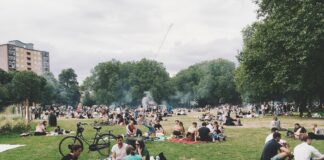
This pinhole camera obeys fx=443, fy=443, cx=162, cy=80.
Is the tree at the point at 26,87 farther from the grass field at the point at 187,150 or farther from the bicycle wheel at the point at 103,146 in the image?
the bicycle wheel at the point at 103,146

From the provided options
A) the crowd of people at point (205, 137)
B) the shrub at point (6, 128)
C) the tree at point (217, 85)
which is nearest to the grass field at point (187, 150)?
the crowd of people at point (205, 137)

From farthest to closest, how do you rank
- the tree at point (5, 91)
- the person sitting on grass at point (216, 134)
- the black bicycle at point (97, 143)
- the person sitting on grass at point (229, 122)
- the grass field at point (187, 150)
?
the tree at point (5, 91)
the person sitting on grass at point (229, 122)
the person sitting on grass at point (216, 134)
the black bicycle at point (97, 143)
the grass field at point (187, 150)

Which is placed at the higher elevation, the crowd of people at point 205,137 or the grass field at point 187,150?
the crowd of people at point 205,137

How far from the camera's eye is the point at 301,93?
5641cm

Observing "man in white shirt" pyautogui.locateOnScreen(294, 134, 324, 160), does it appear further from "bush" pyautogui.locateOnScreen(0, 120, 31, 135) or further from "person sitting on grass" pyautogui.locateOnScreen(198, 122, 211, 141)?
"bush" pyautogui.locateOnScreen(0, 120, 31, 135)

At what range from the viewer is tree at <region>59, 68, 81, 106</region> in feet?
551

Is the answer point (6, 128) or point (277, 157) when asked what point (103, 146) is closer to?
point (277, 157)

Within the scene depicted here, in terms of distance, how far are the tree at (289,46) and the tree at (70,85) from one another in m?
124

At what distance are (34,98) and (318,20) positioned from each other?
6956 cm

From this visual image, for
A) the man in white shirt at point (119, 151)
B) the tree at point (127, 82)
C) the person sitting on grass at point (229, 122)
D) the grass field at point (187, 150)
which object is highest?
the tree at point (127, 82)

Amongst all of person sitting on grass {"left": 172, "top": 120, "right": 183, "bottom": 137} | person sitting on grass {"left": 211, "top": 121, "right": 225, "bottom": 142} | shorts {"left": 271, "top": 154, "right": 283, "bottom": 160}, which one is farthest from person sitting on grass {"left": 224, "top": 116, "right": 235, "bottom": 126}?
shorts {"left": 271, "top": 154, "right": 283, "bottom": 160}

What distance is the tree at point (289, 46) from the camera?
1706 inches

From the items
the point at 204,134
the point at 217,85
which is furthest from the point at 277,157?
the point at 217,85

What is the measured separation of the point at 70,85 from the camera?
173 meters
